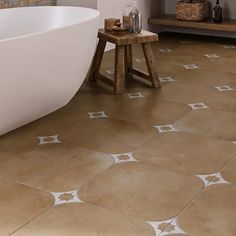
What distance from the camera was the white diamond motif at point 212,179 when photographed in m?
2.49

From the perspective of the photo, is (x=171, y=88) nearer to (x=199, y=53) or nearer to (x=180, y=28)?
(x=199, y=53)

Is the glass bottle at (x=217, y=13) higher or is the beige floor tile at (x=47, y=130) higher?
the glass bottle at (x=217, y=13)

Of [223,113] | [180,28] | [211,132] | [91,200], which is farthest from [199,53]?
[91,200]

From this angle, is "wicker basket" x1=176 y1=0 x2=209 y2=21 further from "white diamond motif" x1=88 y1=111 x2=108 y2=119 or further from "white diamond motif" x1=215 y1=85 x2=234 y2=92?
"white diamond motif" x1=88 y1=111 x2=108 y2=119

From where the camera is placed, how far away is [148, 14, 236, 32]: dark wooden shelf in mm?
5402

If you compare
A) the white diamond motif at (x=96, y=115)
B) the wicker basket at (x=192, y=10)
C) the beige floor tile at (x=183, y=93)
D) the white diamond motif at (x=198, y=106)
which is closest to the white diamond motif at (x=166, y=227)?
the white diamond motif at (x=96, y=115)

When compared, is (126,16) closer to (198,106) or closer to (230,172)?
(198,106)

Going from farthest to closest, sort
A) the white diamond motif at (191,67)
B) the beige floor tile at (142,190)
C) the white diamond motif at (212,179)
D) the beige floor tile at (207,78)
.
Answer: the white diamond motif at (191,67) → the beige floor tile at (207,78) → the white diamond motif at (212,179) → the beige floor tile at (142,190)

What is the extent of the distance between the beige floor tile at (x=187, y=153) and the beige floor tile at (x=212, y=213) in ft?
0.73

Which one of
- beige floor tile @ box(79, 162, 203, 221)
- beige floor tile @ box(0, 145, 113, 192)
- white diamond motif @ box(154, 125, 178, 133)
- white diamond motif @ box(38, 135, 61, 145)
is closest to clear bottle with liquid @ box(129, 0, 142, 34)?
white diamond motif @ box(154, 125, 178, 133)

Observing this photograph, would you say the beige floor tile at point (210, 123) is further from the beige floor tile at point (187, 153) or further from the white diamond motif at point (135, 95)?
the white diamond motif at point (135, 95)

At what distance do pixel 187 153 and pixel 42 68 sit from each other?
3.03 ft

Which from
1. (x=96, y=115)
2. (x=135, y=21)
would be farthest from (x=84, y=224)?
(x=135, y=21)

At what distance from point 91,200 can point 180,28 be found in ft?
13.3
